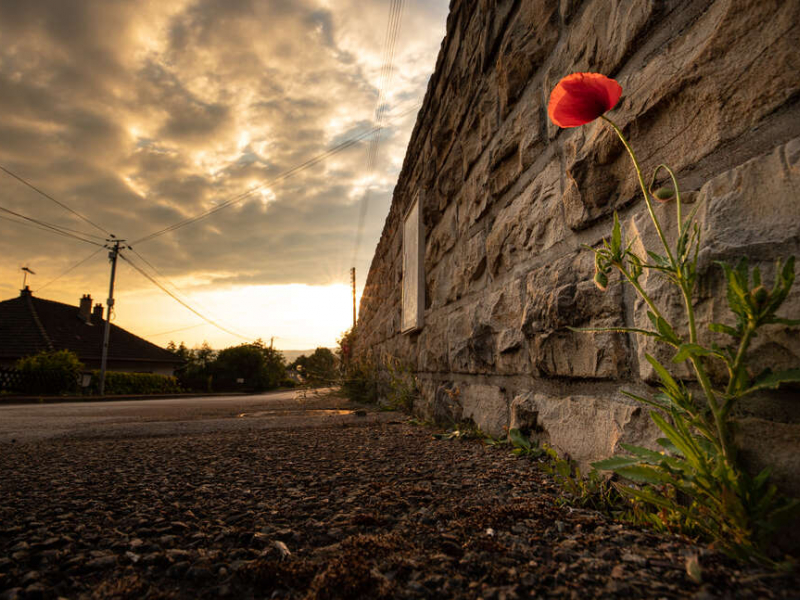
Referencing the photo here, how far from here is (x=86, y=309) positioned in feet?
80.4

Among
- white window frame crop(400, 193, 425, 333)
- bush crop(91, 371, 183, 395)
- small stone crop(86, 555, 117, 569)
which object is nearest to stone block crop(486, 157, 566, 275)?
white window frame crop(400, 193, 425, 333)

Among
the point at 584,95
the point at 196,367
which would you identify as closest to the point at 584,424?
the point at 584,95

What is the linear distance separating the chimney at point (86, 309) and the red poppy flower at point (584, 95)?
30607 mm

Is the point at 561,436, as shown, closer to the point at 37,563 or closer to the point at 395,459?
the point at 395,459

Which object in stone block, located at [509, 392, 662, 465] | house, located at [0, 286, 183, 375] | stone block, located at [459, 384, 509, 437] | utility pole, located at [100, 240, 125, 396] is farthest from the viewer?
house, located at [0, 286, 183, 375]

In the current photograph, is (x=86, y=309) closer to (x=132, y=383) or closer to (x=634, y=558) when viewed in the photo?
(x=132, y=383)

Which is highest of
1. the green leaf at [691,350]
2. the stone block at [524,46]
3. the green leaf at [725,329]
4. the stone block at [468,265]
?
the stone block at [524,46]

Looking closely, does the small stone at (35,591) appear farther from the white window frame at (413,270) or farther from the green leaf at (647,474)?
the white window frame at (413,270)

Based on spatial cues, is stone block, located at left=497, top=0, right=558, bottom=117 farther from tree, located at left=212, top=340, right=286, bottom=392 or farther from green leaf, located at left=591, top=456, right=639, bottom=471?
tree, located at left=212, top=340, right=286, bottom=392

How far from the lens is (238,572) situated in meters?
0.72

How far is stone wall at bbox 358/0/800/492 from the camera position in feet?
2.29

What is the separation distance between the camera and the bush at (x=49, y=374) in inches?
525

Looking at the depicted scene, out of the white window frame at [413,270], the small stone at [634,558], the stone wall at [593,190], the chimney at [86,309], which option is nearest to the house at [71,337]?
the chimney at [86,309]

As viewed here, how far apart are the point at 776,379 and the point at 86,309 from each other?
103 ft
